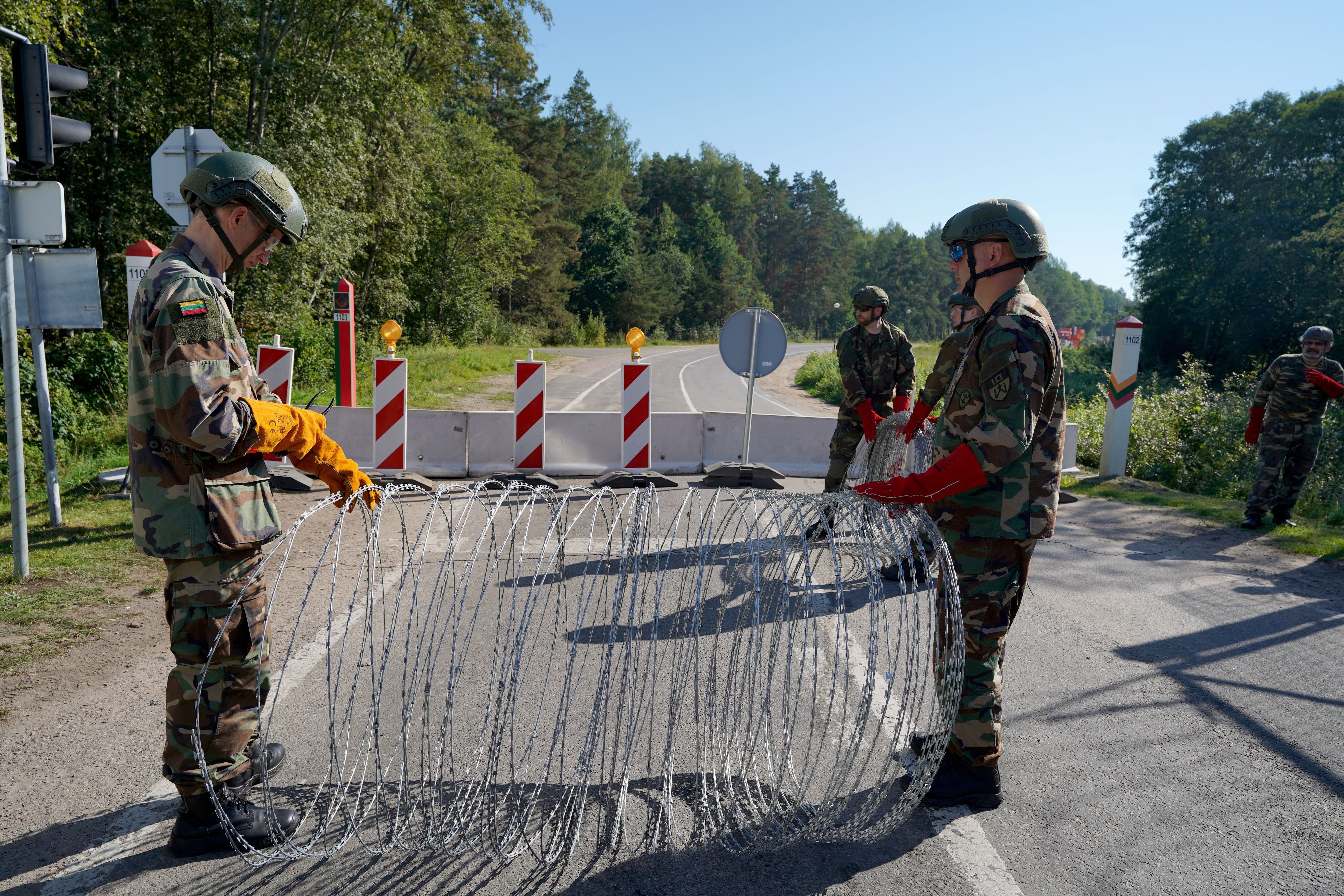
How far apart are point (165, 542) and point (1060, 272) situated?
224 meters

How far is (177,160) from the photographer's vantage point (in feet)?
21.4

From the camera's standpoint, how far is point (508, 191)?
39.3 metres

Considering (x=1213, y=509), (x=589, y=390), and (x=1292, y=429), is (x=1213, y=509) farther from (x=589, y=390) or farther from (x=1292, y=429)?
(x=589, y=390)

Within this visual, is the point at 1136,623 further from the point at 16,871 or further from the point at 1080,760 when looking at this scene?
the point at 16,871

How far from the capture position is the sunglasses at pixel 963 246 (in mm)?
3209

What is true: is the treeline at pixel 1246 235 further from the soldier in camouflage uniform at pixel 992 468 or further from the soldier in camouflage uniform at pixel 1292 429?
the soldier in camouflage uniform at pixel 992 468

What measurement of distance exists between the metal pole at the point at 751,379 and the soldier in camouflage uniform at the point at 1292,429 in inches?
207

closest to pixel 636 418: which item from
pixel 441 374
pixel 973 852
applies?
pixel 973 852

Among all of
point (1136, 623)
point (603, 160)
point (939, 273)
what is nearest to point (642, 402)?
point (1136, 623)

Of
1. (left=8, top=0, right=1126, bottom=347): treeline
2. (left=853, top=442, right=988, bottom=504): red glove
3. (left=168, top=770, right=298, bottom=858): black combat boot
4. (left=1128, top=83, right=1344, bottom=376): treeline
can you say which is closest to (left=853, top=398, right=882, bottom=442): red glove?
(left=853, top=442, right=988, bottom=504): red glove

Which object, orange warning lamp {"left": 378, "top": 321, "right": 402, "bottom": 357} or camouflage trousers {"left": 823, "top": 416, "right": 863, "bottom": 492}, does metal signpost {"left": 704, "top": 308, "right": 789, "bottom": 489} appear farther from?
orange warning lamp {"left": 378, "top": 321, "right": 402, "bottom": 357}

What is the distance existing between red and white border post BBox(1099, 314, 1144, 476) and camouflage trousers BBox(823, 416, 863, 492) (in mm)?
5745

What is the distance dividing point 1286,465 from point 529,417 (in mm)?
8217

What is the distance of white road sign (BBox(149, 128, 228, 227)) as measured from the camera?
6.44 m
